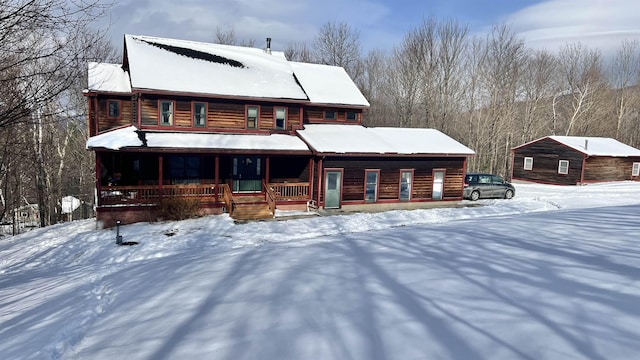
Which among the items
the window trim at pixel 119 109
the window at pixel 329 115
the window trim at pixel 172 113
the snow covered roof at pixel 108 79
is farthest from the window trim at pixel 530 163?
the window trim at pixel 119 109

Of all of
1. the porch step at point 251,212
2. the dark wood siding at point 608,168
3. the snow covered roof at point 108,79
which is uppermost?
the snow covered roof at point 108,79

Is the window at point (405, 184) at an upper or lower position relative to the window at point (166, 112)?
lower

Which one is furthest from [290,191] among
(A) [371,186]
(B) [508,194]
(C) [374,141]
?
(B) [508,194]

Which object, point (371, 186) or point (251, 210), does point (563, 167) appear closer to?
point (371, 186)

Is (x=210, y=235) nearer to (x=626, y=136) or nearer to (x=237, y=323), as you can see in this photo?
(x=237, y=323)

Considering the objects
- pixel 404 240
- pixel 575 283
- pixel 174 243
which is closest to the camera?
pixel 575 283

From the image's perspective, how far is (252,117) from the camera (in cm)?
2030

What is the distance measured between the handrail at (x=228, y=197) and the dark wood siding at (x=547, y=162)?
93.8 ft

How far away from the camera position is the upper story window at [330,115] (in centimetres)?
2316

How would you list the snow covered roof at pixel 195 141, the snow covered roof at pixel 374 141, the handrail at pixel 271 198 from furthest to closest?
the snow covered roof at pixel 374 141 → the handrail at pixel 271 198 → the snow covered roof at pixel 195 141

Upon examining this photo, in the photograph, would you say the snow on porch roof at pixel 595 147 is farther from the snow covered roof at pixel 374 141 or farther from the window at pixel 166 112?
the window at pixel 166 112

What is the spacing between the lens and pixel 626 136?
53250mm

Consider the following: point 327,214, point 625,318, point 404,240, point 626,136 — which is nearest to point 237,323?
point 625,318

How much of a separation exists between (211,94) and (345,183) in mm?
7924
